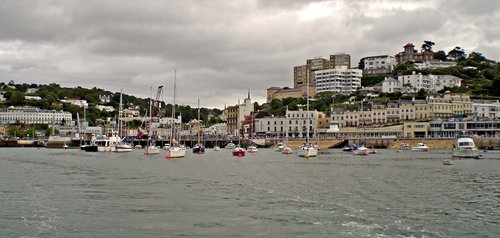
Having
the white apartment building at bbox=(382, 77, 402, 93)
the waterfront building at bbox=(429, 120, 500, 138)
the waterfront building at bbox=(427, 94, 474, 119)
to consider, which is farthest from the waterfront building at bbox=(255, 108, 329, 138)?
the waterfront building at bbox=(429, 120, 500, 138)

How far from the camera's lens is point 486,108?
16125 cm

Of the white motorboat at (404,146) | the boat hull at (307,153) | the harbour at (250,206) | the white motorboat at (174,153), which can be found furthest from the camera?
the white motorboat at (404,146)

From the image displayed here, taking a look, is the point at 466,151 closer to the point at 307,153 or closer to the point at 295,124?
the point at 307,153

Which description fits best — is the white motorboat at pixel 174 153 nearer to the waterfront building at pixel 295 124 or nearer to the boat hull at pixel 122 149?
the boat hull at pixel 122 149

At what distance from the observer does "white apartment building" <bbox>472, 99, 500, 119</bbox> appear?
159500 mm

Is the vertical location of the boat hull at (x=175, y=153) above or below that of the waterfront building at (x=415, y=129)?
below

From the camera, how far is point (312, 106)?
194 meters

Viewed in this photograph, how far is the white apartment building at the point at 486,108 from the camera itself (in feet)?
523

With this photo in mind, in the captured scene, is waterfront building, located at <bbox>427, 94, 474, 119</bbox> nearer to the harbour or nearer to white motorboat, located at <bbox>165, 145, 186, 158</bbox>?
white motorboat, located at <bbox>165, 145, 186, 158</bbox>

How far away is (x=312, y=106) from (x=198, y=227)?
171 m

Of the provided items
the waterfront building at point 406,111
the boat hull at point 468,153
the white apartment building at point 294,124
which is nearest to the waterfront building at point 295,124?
the white apartment building at point 294,124

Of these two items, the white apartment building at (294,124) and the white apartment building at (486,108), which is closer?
the white apartment building at (486,108)

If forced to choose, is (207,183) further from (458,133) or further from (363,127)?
(363,127)

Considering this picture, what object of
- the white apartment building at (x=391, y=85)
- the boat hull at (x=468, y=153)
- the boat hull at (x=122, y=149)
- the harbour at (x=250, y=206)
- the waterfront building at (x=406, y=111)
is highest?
the white apartment building at (x=391, y=85)
